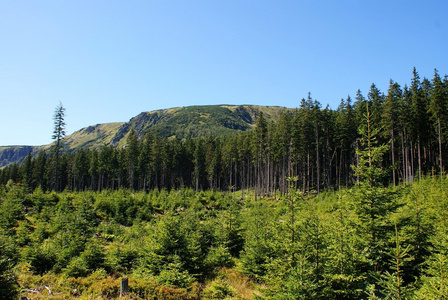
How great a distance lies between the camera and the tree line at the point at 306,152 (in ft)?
147

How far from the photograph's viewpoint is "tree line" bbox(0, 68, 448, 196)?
44688 millimetres

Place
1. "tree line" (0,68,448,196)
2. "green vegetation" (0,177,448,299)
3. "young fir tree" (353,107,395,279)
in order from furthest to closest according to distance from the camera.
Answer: "tree line" (0,68,448,196)
"young fir tree" (353,107,395,279)
"green vegetation" (0,177,448,299)

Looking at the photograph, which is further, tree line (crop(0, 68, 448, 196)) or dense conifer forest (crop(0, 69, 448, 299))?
tree line (crop(0, 68, 448, 196))

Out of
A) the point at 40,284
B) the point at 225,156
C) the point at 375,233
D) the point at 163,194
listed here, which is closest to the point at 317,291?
the point at 375,233

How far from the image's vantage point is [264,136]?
59.6 metres

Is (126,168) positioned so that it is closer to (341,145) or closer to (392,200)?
(341,145)

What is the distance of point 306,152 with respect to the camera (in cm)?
5609

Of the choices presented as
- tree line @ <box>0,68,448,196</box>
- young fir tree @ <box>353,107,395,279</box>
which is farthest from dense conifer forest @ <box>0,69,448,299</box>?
tree line @ <box>0,68,448,196</box>

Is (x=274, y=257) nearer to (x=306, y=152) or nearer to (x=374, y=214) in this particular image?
(x=374, y=214)

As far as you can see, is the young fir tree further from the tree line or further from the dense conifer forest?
the tree line

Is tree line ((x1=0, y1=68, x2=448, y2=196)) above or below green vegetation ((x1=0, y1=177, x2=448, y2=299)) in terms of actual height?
above

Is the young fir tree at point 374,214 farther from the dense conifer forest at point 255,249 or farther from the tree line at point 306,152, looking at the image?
the tree line at point 306,152

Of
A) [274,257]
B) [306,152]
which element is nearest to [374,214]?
[274,257]

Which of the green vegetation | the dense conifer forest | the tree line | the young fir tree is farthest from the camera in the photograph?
the tree line
